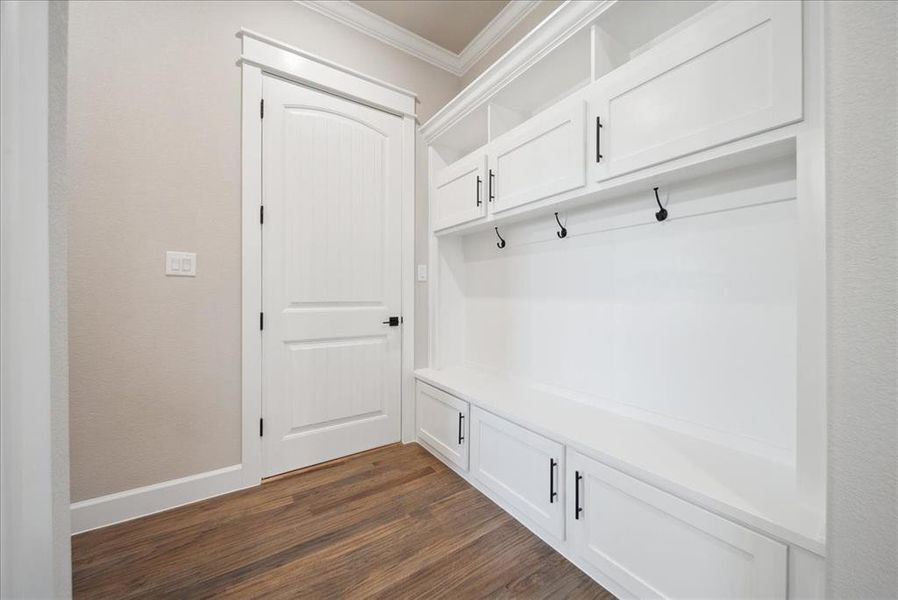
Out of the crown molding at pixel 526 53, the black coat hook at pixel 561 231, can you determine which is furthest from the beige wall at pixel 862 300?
the black coat hook at pixel 561 231

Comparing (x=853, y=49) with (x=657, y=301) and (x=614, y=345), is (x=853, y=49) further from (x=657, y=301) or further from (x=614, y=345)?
(x=614, y=345)

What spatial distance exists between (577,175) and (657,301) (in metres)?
0.63

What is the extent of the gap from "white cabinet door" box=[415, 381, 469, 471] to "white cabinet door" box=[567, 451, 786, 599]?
72 cm

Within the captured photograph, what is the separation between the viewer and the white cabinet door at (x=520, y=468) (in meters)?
1.44

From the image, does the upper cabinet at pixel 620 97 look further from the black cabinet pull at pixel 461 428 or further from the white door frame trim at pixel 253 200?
the black cabinet pull at pixel 461 428

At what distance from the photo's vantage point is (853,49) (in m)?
0.62

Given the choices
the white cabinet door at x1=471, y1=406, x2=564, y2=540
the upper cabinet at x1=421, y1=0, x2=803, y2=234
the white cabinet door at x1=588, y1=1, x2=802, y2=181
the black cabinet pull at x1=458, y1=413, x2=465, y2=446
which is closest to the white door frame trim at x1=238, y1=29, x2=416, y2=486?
the upper cabinet at x1=421, y1=0, x2=803, y2=234

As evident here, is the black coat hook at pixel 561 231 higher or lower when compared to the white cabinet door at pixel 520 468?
higher

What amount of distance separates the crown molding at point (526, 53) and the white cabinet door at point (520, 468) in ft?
5.72

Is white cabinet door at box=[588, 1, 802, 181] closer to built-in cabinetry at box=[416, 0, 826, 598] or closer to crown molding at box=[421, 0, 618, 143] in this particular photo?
built-in cabinetry at box=[416, 0, 826, 598]

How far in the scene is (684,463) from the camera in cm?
117

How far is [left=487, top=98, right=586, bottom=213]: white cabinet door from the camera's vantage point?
1489 mm

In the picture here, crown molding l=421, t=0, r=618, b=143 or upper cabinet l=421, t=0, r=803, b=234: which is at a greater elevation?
crown molding l=421, t=0, r=618, b=143

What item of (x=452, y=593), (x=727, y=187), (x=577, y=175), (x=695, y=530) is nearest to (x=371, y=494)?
(x=452, y=593)
